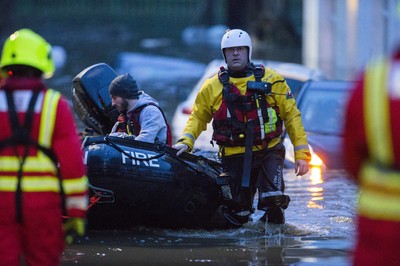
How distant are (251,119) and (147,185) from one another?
3.06 ft

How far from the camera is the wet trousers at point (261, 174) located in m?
9.12

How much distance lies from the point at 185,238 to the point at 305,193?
2781mm

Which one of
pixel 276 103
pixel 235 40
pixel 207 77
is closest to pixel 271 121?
pixel 276 103

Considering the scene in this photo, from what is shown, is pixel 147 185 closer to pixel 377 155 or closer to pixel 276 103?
pixel 276 103

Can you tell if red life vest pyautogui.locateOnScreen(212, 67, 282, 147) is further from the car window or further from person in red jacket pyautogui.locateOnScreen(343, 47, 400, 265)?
person in red jacket pyautogui.locateOnScreen(343, 47, 400, 265)

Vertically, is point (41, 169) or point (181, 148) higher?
point (41, 169)

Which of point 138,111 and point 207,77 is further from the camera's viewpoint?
point 207,77

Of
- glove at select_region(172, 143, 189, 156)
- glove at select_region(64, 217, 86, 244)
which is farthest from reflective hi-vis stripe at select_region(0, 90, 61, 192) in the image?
glove at select_region(172, 143, 189, 156)

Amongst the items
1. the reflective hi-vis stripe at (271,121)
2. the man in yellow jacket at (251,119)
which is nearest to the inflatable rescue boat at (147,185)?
the man in yellow jacket at (251,119)

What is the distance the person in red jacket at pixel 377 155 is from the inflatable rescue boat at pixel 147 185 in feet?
14.4

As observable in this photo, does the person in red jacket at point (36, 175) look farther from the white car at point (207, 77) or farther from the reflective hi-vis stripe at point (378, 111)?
the white car at point (207, 77)

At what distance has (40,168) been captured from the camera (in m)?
5.79

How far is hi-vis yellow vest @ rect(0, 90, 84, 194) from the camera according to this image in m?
5.76

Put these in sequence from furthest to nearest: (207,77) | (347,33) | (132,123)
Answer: (347,33) → (207,77) → (132,123)
